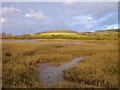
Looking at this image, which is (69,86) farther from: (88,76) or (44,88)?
(88,76)

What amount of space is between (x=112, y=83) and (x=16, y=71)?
6459mm

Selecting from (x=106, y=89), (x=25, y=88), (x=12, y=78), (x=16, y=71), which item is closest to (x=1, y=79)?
(x=12, y=78)

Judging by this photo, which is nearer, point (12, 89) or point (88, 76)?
point (12, 89)

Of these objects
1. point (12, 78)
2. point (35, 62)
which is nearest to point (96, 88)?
point (12, 78)

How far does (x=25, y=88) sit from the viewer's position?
5699mm

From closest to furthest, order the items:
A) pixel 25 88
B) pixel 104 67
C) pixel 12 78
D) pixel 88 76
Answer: pixel 25 88, pixel 12 78, pixel 88 76, pixel 104 67

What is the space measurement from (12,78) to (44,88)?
2.64 meters

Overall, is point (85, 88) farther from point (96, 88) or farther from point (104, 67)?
point (104, 67)

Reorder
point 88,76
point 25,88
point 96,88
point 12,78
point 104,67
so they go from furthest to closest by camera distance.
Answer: point 104,67 → point 88,76 → point 12,78 → point 96,88 → point 25,88

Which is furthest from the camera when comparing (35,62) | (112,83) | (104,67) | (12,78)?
(35,62)

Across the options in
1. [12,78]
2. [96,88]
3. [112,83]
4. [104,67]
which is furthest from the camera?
[104,67]

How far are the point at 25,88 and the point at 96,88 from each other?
3.72 m

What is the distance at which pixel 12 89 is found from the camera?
18.9 ft

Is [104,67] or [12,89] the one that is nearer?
[12,89]
